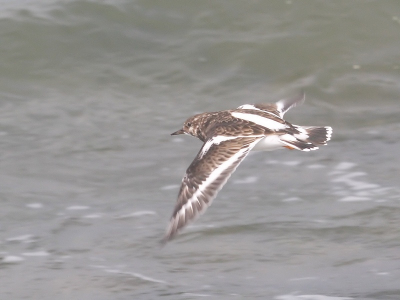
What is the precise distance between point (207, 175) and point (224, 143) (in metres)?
0.27

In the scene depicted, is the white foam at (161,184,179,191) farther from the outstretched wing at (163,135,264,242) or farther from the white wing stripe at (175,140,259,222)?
the white wing stripe at (175,140,259,222)

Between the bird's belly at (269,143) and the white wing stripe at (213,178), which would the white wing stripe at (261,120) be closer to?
the bird's belly at (269,143)

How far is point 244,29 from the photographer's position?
22.2 feet

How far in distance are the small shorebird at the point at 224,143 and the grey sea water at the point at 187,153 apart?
42 cm

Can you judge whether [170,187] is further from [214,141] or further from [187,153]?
[214,141]

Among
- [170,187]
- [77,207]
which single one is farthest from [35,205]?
[170,187]

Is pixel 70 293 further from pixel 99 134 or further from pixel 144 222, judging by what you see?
pixel 99 134

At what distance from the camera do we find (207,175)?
349 centimetres

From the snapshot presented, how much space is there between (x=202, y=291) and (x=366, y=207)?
1233mm

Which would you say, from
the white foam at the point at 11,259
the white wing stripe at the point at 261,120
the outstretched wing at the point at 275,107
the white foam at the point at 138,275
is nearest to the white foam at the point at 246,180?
the outstretched wing at the point at 275,107

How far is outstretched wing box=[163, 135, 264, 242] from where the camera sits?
335 centimetres

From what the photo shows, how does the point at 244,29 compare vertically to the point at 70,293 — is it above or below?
above

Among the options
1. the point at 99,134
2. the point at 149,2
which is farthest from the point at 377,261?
the point at 149,2

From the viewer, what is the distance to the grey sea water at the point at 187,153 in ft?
12.2
